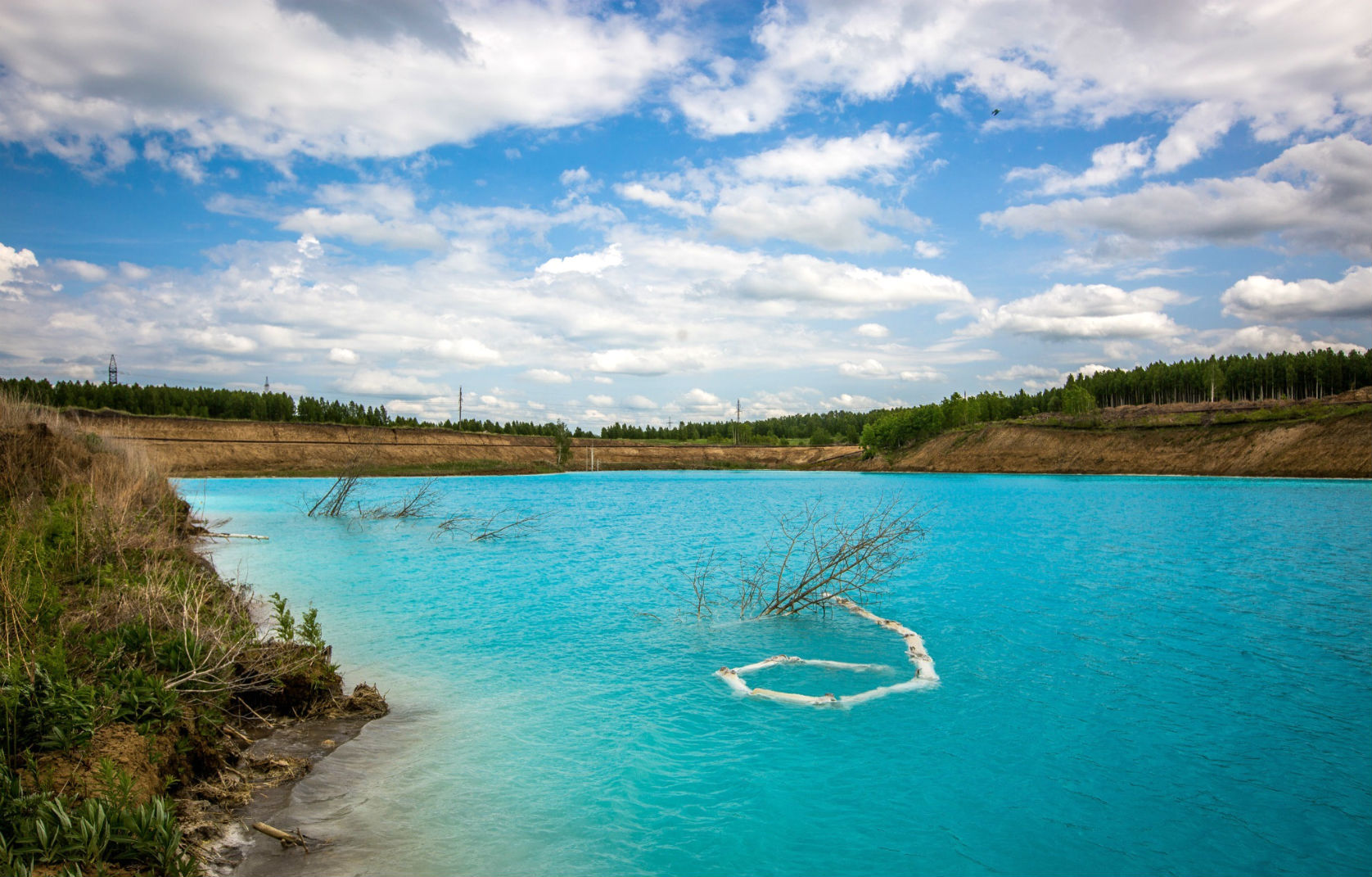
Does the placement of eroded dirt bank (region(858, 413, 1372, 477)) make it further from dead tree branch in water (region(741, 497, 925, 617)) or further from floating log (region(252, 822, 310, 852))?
floating log (region(252, 822, 310, 852))

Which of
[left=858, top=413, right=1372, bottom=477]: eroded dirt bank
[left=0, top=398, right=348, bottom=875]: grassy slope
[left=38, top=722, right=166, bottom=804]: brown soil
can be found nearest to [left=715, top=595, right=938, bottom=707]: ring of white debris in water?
[left=0, top=398, right=348, bottom=875]: grassy slope

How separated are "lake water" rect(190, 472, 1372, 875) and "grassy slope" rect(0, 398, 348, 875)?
1.05 meters

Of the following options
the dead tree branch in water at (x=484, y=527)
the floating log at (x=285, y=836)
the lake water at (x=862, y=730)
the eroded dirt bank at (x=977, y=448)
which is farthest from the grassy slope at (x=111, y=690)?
the eroded dirt bank at (x=977, y=448)

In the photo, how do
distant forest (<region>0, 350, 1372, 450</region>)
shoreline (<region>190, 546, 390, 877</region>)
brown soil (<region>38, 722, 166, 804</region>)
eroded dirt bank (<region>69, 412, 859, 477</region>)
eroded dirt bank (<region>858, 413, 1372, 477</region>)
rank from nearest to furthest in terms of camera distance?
brown soil (<region>38, 722, 166, 804</region>)
shoreline (<region>190, 546, 390, 877</region>)
eroded dirt bank (<region>858, 413, 1372, 477</region>)
eroded dirt bank (<region>69, 412, 859, 477</region>)
distant forest (<region>0, 350, 1372, 450</region>)

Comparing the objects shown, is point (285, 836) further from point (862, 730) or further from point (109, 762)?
point (862, 730)

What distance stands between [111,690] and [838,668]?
381 inches

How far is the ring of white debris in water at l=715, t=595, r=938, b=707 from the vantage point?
1023cm

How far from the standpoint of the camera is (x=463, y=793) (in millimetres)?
7426

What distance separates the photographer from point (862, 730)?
937 cm

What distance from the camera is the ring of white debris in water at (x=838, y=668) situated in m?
10.2

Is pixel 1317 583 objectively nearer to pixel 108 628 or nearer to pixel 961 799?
Result: pixel 961 799

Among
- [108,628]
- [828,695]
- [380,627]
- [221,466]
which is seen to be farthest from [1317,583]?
[221,466]

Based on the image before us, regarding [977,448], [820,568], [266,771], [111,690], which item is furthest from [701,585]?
[977,448]

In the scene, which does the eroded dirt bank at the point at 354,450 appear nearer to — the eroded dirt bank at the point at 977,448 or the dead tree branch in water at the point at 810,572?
the eroded dirt bank at the point at 977,448
